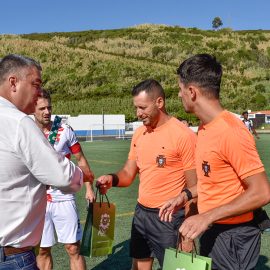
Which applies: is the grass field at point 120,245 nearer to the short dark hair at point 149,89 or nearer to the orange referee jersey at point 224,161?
the short dark hair at point 149,89

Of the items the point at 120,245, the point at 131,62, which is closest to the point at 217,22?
the point at 131,62

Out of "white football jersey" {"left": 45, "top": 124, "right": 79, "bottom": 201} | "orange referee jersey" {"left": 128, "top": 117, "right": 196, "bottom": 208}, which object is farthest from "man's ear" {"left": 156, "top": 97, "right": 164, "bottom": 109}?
"white football jersey" {"left": 45, "top": 124, "right": 79, "bottom": 201}

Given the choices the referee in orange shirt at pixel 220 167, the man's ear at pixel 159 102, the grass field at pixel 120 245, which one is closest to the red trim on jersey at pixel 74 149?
the man's ear at pixel 159 102

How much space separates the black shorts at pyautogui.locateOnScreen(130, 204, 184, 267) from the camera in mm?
4074

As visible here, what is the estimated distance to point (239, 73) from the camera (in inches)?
3280

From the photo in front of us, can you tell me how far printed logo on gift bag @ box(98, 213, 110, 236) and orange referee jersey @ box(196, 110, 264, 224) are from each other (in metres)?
1.12

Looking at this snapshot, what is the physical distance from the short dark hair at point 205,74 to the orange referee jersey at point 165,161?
1.14 metres

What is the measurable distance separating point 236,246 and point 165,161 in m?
1.30

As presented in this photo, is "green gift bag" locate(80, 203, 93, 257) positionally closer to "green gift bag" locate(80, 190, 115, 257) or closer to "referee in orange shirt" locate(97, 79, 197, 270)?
"green gift bag" locate(80, 190, 115, 257)

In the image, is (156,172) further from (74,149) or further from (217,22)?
(217,22)

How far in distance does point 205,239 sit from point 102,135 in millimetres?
35439

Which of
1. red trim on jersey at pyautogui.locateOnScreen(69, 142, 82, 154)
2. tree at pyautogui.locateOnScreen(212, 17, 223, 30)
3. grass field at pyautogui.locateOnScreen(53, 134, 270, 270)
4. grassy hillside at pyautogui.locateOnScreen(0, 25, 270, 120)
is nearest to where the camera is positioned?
red trim on jersey at pyautogui.locateOnScreen(69, 142, 82, 154)

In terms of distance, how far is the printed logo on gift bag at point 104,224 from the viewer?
3.92 m

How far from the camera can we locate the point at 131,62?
78.9 m
